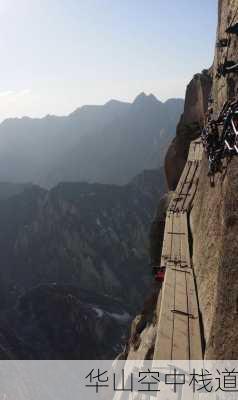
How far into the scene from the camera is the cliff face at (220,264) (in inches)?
373

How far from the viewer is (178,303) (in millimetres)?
13953

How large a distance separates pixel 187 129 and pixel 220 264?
30.4 meters

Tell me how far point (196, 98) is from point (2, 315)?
72781 millimetres

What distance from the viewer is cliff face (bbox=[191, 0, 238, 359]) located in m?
9.47

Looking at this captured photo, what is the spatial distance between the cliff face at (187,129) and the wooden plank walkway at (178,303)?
1647 centimetres

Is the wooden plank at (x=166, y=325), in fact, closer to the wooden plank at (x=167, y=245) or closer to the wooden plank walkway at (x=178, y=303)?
the wooden plank walkway at (x=178, y=303)

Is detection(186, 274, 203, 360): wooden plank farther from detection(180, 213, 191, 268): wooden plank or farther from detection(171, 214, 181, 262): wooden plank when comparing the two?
detection(171, 214, 181, 262): wooden plank

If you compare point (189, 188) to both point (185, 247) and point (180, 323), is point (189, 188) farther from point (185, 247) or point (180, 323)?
point (180, 323)

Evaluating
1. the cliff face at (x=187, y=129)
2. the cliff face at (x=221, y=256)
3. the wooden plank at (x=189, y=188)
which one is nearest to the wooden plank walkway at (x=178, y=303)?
the cliff face at (x=221, y=256)

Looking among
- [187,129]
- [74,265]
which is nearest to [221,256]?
[187,129]

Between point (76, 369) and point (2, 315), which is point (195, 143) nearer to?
point (76, 369)

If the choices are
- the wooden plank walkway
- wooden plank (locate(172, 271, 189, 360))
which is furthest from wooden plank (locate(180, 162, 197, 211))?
wooden plank (locate(172, 271, 189, 360))

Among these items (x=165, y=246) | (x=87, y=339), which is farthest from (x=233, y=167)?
(x=87, y=339)

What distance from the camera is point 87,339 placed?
86625 millimetres
